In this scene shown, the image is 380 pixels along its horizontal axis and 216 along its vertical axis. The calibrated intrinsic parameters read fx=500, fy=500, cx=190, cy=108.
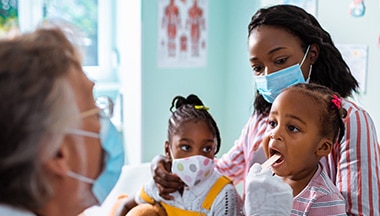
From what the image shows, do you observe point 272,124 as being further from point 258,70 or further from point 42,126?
point 42,126

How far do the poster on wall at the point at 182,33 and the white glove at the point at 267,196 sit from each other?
2.00m

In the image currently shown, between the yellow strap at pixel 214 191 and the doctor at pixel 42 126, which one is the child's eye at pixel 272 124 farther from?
the doctor at pixel 42 126

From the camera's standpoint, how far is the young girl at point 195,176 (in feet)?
5.36

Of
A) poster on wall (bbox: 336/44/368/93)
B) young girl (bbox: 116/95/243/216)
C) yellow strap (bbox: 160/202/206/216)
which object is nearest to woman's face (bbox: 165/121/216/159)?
young girl (bbox: 116/95/243/216)

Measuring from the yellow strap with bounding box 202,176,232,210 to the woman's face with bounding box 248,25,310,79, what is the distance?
0.39 meters

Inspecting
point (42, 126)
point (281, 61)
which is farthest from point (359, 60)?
point (42, 126)

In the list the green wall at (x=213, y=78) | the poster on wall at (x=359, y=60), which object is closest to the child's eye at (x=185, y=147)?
the poster on wall at (x=359, y=60)

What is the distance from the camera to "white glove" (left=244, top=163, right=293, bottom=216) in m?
1.20

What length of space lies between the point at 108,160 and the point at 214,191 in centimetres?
70

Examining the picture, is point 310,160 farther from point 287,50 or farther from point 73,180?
point 73,180

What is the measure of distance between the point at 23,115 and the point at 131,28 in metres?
2.44

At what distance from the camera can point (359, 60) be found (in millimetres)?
2553

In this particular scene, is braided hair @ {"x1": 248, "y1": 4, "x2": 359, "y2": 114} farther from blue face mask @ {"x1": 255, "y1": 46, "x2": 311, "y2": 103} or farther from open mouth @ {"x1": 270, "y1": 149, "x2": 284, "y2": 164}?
open mouth @ {"x1": 270, "y1": 149, "x2": 284, "y2": 164}

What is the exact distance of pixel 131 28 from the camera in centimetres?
313
